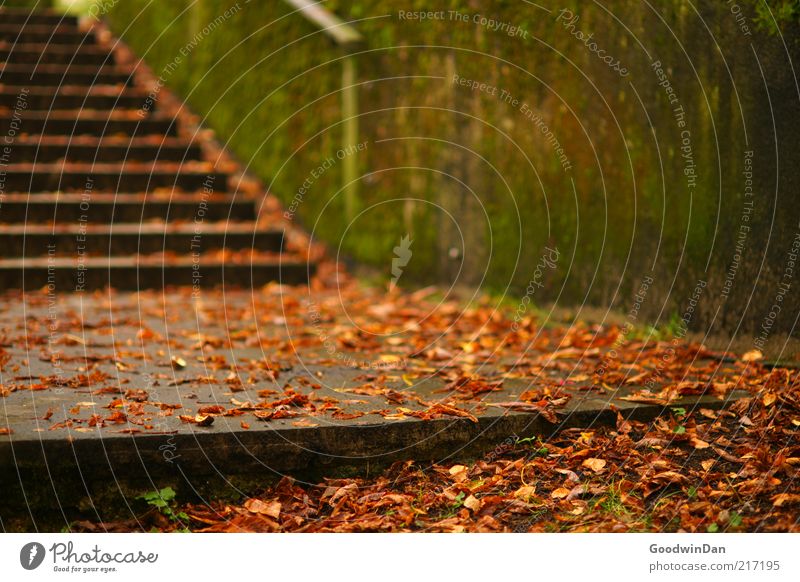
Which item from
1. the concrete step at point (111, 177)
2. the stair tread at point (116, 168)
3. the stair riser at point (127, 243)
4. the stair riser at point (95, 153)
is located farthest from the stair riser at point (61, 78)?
the stair riser at point (127, 243)

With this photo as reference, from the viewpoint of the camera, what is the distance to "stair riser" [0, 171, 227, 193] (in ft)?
21.2

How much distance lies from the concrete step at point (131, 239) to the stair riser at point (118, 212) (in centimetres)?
7

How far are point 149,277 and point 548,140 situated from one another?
108 inches

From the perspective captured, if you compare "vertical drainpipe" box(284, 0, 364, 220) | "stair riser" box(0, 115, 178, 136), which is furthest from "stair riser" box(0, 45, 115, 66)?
"vertical drainpipe" box(284, 0, 364, 220)

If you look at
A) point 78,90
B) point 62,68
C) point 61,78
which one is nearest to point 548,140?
point 78,90

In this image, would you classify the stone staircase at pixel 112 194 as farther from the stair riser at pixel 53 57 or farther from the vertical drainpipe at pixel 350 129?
the vertical drainpipe at pixel 350 129

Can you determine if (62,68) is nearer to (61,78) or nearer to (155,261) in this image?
(61,78)

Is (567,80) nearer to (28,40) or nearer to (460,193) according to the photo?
(460,193)

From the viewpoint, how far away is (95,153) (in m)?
6.97

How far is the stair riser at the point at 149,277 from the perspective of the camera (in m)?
Result: 5.54

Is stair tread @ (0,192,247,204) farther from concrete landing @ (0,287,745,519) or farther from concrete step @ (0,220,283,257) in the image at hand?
concrete landing @ (0,287,745,519)

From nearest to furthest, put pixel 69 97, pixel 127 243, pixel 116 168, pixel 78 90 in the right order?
pixel 127 243 → pixel 116 168 → pixel 69 97 → pixel 78 90

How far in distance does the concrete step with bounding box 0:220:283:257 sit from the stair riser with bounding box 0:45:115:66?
2.76m

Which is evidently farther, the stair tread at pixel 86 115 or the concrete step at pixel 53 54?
the concrete step at pixel 53 54
